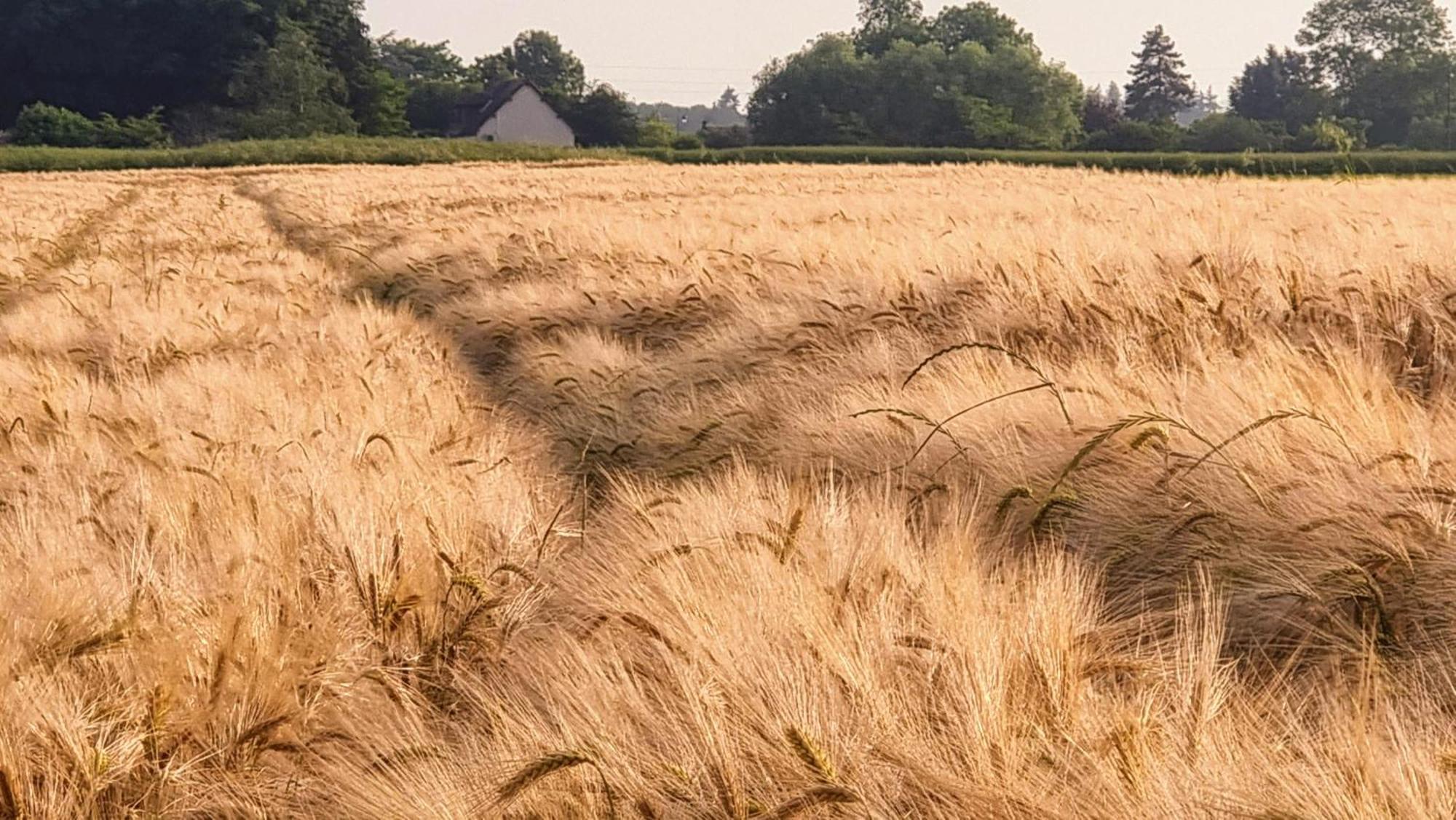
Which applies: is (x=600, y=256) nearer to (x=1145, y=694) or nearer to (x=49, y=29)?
(x=1145, y=694)

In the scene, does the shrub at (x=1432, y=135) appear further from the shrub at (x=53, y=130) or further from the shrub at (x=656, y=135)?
the shrub at (x=53, y=130)

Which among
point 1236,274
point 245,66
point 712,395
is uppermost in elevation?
point 245,66

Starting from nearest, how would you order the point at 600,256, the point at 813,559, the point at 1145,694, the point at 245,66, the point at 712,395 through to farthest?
the point at 1145,694 → the point at 813,559 → the point at 712,395 → the point at 600,256 → the point at 245,66

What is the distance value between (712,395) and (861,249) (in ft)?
9.59

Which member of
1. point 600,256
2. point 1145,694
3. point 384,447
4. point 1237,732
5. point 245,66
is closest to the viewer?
point 1237,732

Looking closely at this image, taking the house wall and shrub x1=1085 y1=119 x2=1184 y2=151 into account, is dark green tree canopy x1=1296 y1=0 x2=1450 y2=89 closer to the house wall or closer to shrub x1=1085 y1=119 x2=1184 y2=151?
shrub x1=1085 y1=119 x2=1184 y2=151

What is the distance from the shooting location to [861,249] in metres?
6.93

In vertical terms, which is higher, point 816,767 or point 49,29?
point 49,29

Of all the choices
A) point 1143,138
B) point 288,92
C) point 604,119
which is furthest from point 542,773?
point 604,119

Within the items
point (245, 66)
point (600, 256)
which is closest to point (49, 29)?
point (245, 66)

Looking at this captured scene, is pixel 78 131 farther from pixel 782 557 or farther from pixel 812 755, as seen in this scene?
pixel 812 755

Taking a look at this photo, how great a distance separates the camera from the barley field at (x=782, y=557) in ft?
4.85

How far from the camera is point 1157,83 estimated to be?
88750 mm

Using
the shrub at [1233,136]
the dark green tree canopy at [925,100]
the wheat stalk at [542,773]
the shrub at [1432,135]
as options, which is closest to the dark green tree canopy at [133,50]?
the dark green tree canopy at [925,100]
